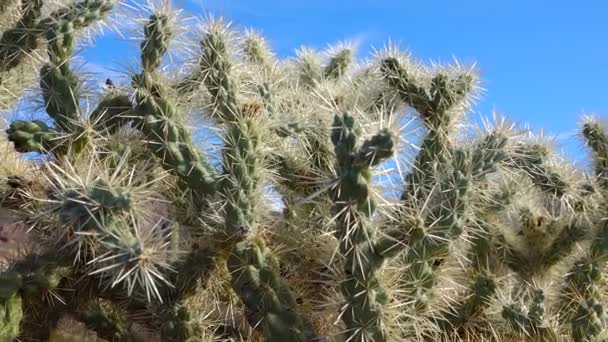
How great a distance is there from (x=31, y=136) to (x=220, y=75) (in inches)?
36.6

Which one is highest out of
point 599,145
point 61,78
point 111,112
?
point 599,145

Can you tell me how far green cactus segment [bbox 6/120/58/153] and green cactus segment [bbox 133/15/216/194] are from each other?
0.45 meters

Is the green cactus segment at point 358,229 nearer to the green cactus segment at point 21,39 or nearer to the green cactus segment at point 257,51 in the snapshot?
the green cactus segment at point 21,39

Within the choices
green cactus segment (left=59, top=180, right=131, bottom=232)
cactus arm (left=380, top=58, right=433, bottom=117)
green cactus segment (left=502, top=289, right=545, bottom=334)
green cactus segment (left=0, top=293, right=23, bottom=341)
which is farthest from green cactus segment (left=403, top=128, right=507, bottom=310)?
green cactus segment (left=0, top=293, right=23, bottom=341)

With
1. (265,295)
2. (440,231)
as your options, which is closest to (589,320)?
(440,231)

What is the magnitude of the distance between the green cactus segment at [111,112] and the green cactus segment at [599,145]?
2.51 metres

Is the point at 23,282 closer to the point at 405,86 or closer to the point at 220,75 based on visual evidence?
the point at 220,75

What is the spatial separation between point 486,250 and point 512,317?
1.99ft

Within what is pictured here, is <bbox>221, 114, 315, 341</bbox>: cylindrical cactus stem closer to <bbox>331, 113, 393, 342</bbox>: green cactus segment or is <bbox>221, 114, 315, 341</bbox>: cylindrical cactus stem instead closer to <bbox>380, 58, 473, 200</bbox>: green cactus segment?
<bbox>331, 113, 393, 342</bbox>: green cactus segment

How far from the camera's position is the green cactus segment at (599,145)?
14.4 feet

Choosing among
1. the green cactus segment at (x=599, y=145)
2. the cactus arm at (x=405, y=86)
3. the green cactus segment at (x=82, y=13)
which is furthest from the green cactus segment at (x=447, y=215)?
the green cactus segment at (x=82, y=13)

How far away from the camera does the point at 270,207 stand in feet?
12.7

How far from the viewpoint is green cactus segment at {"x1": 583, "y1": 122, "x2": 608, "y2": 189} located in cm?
440

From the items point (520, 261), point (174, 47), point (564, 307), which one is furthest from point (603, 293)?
point (174, 47)
